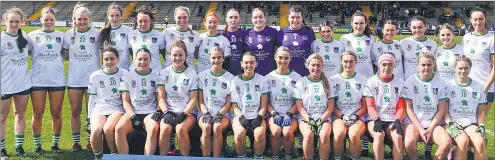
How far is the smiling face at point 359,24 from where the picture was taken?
6492 millimetres

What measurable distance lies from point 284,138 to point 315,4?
2959cm

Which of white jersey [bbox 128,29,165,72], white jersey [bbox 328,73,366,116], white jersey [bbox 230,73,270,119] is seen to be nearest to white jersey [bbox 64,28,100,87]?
white jersey [bbox 128,29,165,72]

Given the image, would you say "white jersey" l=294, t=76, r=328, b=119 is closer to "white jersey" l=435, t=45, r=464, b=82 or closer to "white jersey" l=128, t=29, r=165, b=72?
"white jersey" l=128, t=29, r=165, b=72

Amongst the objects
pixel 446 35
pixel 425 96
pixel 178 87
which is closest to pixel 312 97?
pixel 425 96

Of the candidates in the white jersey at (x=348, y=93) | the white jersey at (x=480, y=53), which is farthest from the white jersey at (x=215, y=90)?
the white jersey at (x=480, y=53)

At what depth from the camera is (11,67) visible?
18.9 feet

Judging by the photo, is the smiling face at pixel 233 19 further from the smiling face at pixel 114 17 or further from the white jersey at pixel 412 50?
the white jersey at pixel 412 50

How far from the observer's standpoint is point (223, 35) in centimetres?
641

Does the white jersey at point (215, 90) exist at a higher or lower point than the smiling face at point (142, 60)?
lower

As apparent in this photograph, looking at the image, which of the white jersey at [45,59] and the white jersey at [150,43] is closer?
the white jersey at [45,59]

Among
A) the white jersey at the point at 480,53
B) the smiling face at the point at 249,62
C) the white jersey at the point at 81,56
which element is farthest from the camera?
the white jersey at the point at 480,53

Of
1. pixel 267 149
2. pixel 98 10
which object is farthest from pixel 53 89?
pixel 98 10

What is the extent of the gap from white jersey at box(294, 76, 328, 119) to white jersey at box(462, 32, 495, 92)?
2.23 meters

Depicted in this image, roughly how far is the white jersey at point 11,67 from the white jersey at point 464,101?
4.64 metres
